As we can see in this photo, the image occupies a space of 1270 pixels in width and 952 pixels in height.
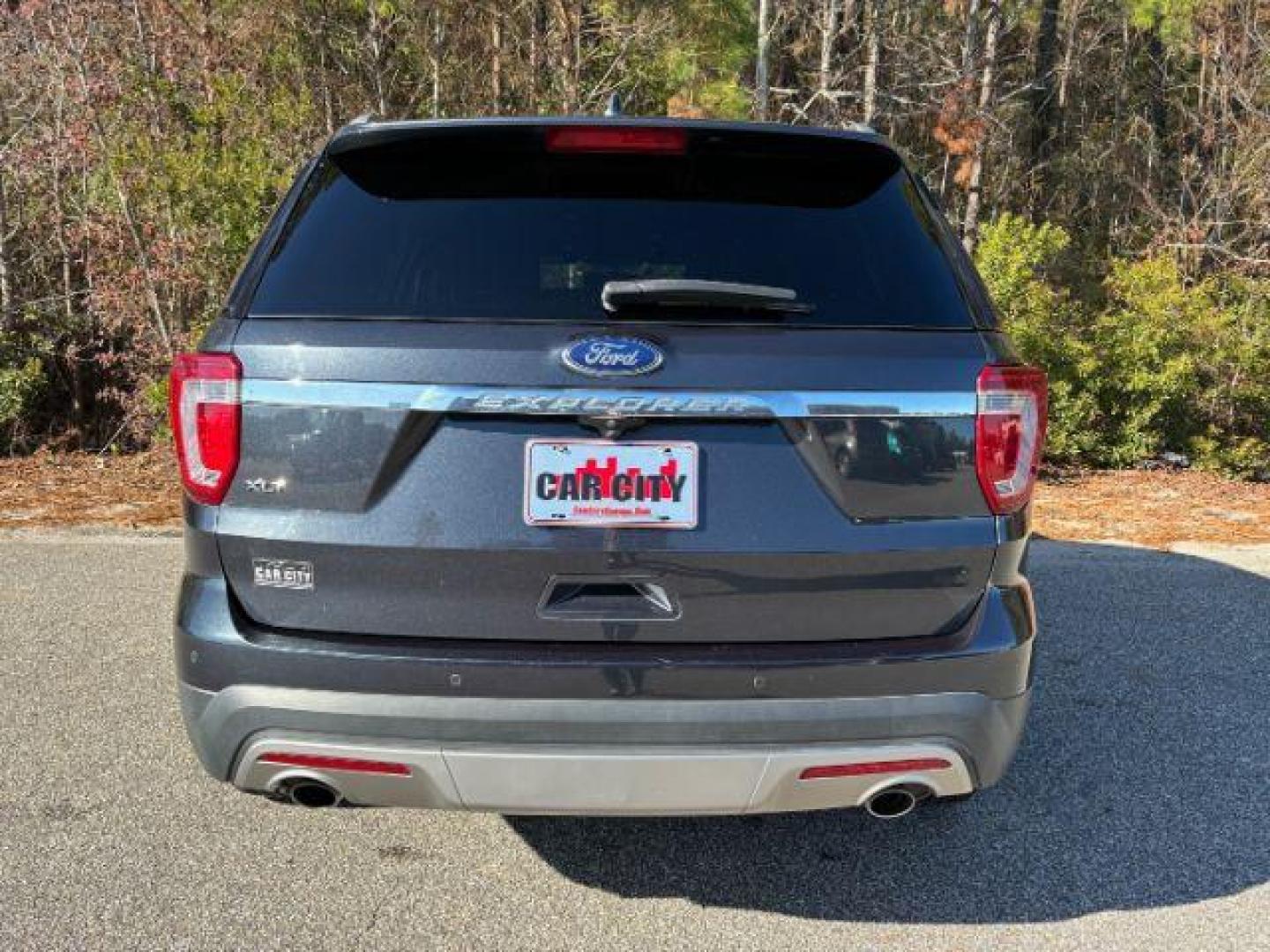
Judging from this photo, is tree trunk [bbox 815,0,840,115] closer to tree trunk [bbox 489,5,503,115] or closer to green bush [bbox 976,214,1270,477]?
tree trunk [bbox 489,5,503,115]

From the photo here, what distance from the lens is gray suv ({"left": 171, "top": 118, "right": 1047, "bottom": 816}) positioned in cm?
222

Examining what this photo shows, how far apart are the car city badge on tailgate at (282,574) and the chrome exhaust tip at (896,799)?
1.29 meters

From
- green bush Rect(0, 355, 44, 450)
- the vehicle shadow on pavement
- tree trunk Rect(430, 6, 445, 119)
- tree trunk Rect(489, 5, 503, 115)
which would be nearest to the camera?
the vehicle shadow on pavement

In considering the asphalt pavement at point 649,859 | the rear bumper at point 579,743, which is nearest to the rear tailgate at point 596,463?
the rear bumper at point 579,743

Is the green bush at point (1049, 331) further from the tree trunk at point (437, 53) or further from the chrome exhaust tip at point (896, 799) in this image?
the chrome exhaust tip at point (896, 799)

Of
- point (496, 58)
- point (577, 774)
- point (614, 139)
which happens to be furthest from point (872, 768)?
point (496, 58)

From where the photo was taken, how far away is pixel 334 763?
229cm

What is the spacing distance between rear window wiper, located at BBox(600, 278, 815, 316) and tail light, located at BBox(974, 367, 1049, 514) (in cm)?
46

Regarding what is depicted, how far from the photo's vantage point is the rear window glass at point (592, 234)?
7.80 feet

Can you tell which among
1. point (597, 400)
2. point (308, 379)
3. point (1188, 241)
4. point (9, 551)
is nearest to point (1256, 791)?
point (597, 400)

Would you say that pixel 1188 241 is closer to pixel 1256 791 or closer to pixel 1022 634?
pixel 1256 791

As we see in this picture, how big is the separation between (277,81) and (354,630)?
34.6ft

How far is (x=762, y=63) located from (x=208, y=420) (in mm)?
10969

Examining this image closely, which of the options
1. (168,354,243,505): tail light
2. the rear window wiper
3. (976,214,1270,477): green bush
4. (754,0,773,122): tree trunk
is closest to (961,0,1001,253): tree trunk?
(754,0,773,122): tree trunk
